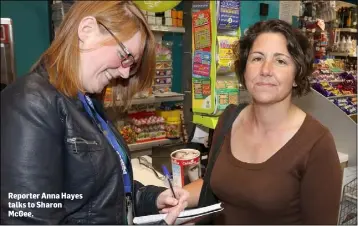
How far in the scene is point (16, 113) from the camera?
2.61ft

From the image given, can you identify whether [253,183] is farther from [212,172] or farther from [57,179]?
[57,179]

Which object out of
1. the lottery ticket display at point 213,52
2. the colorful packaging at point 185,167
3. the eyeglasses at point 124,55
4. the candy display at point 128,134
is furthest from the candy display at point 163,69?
the eyeglasses at point 124,55

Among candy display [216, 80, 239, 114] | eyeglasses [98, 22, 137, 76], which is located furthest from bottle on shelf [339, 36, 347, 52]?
eyeglasses [98, 22, 137, 76]

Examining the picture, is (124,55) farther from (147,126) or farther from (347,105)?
(347,105)

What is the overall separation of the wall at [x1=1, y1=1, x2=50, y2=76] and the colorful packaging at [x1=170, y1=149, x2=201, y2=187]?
2573 mm

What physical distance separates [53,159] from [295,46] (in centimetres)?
120

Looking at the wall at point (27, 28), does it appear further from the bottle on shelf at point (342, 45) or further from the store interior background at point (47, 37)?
the bottle on shelf at point (342, 45)

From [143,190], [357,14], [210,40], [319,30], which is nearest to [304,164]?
[143,190]

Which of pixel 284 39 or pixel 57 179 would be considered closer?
pixel 57 179

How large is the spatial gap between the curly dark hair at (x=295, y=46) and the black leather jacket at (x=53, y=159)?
3.31 feet

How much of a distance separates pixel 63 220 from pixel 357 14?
5.15m

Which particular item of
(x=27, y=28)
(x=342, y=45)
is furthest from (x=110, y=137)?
(x=342, y=45)

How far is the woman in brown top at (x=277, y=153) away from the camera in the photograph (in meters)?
1.35

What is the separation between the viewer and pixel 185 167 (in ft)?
6.21
